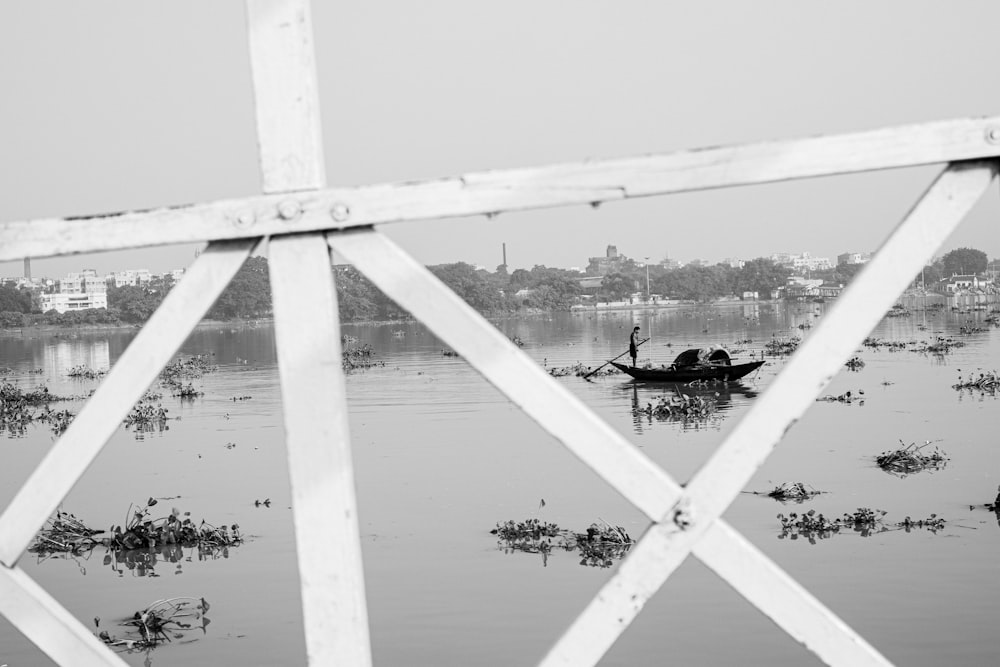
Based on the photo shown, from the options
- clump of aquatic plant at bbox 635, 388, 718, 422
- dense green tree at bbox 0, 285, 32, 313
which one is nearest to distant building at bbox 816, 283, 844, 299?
dense green tree at bbox 0, 285, 32, 313

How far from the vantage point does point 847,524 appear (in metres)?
11.8

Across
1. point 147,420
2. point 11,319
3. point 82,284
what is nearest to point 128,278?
point 82,284

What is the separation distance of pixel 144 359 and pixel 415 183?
0.49 m

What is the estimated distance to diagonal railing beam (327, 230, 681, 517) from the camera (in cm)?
164

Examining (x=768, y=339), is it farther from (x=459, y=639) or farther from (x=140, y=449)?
(x=459, y=639)

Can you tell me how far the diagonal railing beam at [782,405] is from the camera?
161cm

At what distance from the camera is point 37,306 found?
13038 cm

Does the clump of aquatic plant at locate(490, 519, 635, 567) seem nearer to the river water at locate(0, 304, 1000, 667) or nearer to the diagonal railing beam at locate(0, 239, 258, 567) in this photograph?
the river water at locate(0, 304, 1000, 667)

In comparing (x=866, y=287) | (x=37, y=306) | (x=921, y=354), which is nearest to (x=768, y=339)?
(x=921, y=354)

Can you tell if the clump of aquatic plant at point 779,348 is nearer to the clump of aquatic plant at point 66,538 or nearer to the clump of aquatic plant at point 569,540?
the clump of aquatic plant at point 569,540

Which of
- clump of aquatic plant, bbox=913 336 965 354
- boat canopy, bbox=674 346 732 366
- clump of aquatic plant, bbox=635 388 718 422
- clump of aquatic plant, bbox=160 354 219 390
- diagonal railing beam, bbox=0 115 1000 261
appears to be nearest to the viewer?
diagonal railing beam, bbox=0 115 1000 261

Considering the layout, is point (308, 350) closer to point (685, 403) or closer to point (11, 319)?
point (685, 403)

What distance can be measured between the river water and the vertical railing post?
6.61 meters

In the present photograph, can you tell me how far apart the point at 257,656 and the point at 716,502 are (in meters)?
7.49
